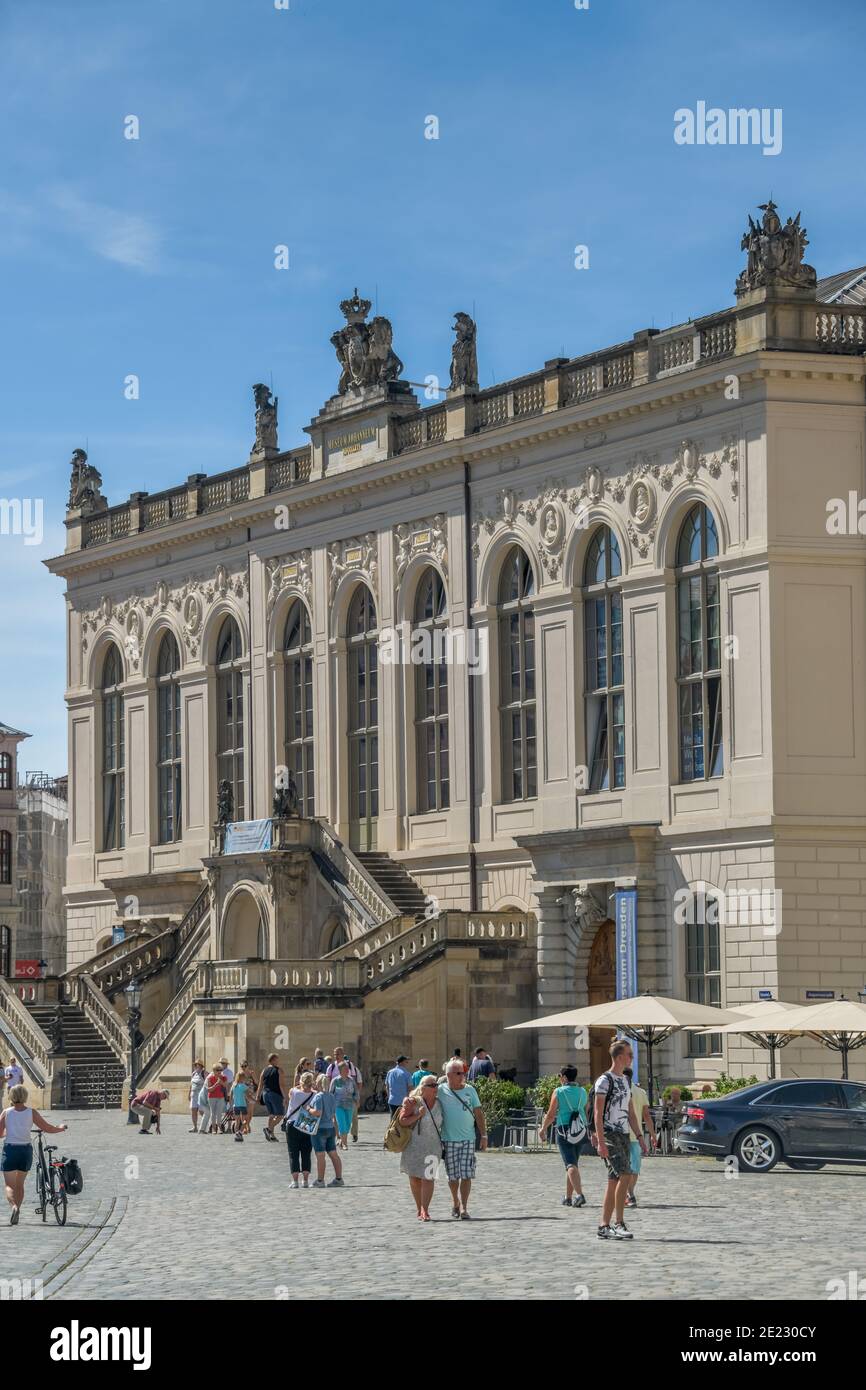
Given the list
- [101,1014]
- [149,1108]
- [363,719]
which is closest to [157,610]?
[363,719]

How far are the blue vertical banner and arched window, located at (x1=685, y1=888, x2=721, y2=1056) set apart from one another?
1.03m

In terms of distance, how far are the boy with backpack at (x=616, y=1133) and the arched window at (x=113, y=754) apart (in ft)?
164

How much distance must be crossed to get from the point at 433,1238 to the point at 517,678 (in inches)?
1314

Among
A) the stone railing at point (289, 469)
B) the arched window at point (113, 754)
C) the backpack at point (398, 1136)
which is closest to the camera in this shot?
the backpack at point (398, 1136)

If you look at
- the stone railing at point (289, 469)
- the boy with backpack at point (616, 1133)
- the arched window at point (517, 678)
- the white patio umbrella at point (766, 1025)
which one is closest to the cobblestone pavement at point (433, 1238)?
the boy with backpack at point (616, 1133)

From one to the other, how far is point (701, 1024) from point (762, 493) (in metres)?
12.9

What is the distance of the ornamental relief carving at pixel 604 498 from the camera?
2068 inches

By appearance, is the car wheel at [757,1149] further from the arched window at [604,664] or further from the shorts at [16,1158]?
the arched window at [604,664]

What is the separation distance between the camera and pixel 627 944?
52219 mm

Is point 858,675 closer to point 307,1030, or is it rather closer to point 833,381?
point 833,381

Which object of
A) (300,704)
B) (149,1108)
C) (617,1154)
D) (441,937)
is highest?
(300,704)

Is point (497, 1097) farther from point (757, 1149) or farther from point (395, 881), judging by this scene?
point (395, 881)

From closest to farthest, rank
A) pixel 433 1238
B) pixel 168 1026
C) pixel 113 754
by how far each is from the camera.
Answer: pixel 433 1238 → pixel 168 1026 → pixel 113 754
